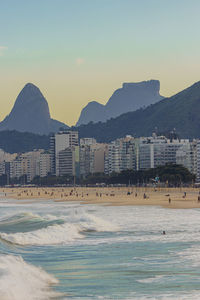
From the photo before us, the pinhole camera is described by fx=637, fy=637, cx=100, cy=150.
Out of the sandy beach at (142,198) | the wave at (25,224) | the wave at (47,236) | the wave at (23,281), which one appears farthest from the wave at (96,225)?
the sandy beach at (142,198)

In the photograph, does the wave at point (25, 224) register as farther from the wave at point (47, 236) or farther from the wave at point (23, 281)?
the wave at point (23, 281)

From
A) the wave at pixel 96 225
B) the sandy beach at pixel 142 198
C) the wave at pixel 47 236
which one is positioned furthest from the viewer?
the sandy beach at pixel 142 198

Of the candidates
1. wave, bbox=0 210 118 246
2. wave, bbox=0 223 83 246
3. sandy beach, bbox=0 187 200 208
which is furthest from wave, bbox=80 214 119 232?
sandy beach, bbox=0 187 200 208

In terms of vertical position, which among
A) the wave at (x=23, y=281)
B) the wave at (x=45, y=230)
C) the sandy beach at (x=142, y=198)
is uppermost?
the sandy beach at (x=142, y=198)

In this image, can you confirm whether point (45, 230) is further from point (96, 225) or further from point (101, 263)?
point (101, 263)

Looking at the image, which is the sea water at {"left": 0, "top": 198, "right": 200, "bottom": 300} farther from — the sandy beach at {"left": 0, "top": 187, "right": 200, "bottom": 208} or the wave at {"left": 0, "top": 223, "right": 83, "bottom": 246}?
the sandy beach at {"left": 0, "top": 187, "right": 200, "bottom": 208}

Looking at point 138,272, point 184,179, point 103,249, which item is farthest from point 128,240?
point 184,179

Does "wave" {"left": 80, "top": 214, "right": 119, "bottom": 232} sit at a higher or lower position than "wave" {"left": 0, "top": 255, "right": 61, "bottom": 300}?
higher

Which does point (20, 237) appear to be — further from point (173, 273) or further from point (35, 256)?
point (173, 273)
